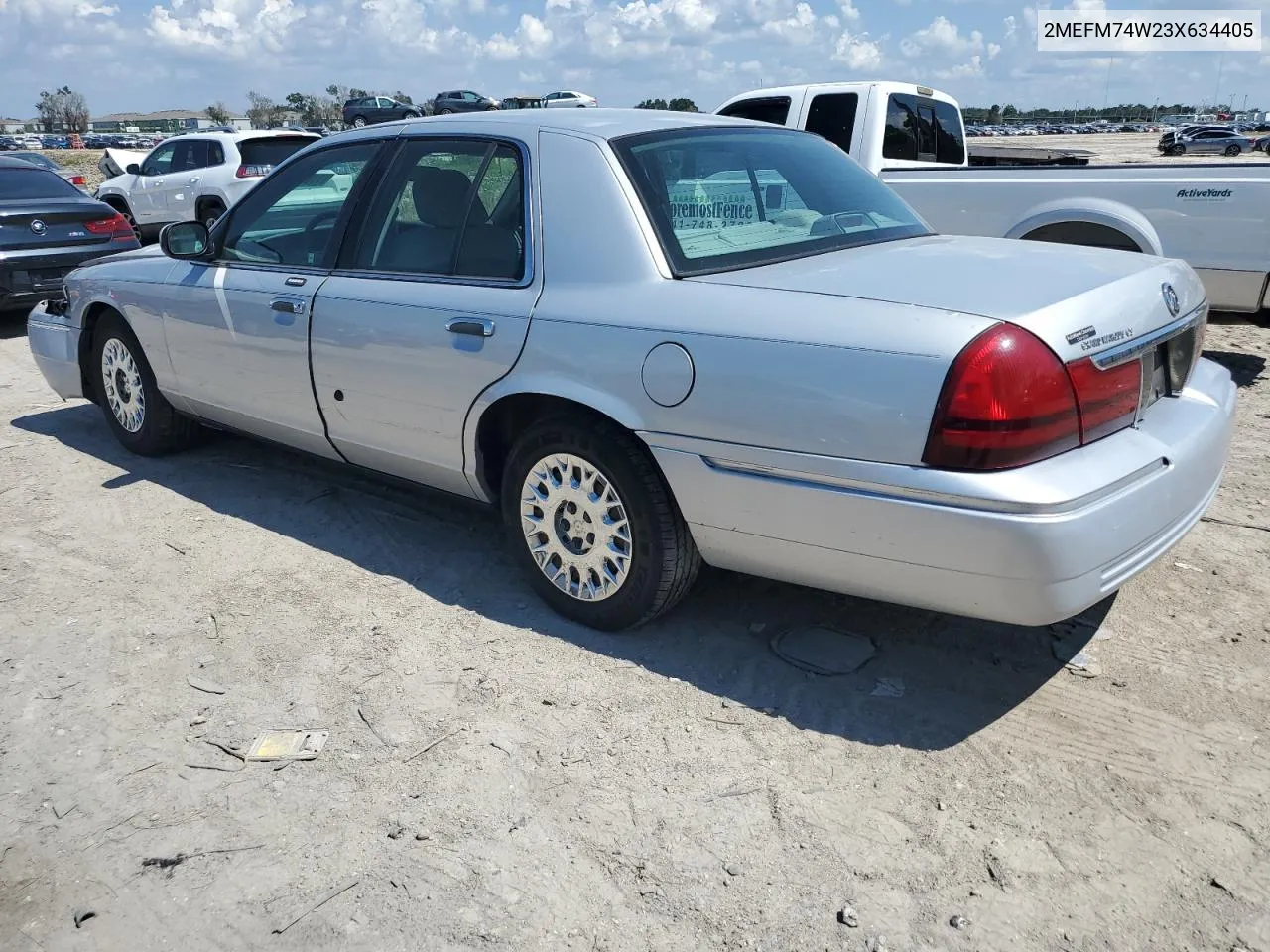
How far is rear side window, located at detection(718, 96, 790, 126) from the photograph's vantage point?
8664 mm

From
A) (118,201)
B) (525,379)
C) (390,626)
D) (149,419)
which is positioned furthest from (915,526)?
(118,201)

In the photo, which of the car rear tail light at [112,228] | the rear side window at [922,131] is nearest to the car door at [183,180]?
the car rear tail light at [112,228]

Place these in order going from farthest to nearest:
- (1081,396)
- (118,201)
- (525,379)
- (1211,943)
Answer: (118,201) < (525,379) < (1081,396) < (1211,943)

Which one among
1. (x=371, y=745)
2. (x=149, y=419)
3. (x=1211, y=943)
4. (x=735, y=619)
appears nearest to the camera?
(x=1211, y=943)

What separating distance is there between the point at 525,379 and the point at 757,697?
1.28 metres

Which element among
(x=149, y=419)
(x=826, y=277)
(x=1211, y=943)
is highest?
(x=826, y=277)

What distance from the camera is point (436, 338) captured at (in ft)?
12.6

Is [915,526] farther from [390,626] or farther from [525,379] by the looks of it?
[390,626]

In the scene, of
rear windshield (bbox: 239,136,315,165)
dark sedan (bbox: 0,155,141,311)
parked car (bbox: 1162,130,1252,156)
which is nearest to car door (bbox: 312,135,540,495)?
dark sedan (bbox: 0,155,141,311)

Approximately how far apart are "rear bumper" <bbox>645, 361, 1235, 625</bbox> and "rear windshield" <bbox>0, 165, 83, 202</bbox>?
966 centimetres

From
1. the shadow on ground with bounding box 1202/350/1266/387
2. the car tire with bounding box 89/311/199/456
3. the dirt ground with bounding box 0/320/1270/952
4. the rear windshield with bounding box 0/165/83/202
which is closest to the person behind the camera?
the dirt ground with bounding box 0/320/1270/952

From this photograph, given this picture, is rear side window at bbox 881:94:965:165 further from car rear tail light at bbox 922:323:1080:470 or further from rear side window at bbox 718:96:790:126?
car rear tail light at bbox 922:323:1080:470

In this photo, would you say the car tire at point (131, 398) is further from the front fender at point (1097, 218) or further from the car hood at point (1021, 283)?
the front fender at point (1097, 218)

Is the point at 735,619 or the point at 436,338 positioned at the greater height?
the point at 436,338
